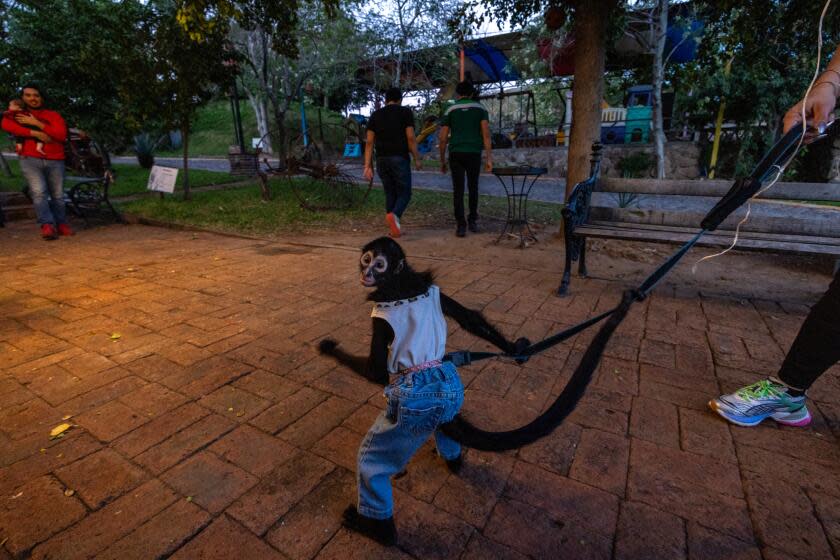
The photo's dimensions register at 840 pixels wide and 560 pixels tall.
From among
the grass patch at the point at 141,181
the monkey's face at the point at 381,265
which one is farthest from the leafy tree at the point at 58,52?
the monkey's face at the point at 381,265

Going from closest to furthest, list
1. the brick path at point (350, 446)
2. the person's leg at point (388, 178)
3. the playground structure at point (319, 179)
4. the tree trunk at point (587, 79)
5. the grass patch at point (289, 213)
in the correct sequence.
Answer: the brick path at point (350, 446)
the tree trunk at point (587, 79)
the person's leg at point (388, 178)
the grass patch at point (289, 213)
the playground structure at point (319, 179)

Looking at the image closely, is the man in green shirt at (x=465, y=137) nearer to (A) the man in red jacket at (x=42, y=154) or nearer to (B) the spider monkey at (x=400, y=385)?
(B) the spider monkey at (x=400, y=385)

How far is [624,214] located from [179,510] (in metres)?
4.30

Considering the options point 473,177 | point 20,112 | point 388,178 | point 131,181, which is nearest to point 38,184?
point 20,112

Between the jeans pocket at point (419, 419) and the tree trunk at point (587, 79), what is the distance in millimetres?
4506

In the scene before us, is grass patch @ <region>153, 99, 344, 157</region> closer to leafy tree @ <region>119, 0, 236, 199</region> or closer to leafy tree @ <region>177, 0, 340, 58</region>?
leafy tree @ <region>119, 0, 236, 199</region>

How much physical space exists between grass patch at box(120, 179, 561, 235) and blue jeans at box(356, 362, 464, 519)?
5659 millimetres

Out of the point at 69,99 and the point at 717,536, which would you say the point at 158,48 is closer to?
the point at 69,99

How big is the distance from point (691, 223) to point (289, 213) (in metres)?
6.42

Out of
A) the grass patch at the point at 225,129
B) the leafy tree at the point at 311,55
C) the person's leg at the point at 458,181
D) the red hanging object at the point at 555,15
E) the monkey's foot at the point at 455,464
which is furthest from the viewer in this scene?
the grass patch at the point at 225,129

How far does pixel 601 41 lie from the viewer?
480cm

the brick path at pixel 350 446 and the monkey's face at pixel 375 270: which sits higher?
the monkey's face at pixel 375 270

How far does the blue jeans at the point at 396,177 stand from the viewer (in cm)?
611

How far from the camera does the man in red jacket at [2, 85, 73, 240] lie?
5.95 metres
